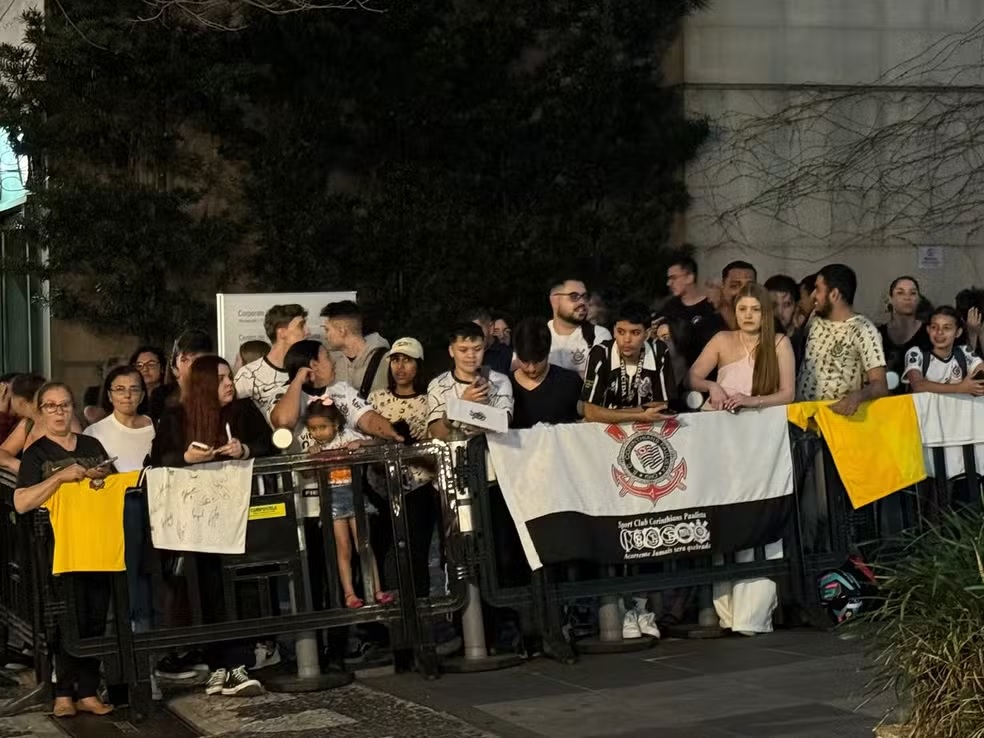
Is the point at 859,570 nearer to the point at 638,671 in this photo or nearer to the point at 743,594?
the point at 743,594

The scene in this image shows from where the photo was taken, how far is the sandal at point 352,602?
9.40 m

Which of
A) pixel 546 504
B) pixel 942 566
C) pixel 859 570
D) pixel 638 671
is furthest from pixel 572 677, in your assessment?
pixel 942 566

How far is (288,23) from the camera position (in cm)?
1733

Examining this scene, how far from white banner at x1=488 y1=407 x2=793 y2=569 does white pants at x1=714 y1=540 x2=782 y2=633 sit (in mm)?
256

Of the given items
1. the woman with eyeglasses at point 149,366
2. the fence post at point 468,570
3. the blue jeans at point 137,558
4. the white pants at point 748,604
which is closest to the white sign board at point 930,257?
the white pants at point 748,604

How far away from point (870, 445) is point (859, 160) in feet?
27.2

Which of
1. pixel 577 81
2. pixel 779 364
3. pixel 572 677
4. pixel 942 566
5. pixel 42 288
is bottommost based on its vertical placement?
pixel 572 677

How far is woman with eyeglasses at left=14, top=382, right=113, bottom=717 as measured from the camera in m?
8.88

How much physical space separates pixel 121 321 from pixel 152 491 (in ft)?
27.0

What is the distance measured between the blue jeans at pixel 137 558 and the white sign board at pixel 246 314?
12.1 ft

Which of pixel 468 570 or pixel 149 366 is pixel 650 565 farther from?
pixel 149 366

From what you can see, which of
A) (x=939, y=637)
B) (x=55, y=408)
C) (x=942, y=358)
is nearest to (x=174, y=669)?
(x=55, y=408)

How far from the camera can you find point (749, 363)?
10.4 metres
